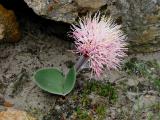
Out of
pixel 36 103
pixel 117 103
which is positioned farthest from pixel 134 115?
pixel 36 103

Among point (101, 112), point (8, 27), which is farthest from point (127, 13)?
point (8, 27)

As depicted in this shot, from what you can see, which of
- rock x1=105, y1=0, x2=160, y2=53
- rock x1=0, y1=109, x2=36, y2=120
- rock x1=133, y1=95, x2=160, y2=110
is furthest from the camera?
rock x1=105, y1=0, x2=160, y2=53

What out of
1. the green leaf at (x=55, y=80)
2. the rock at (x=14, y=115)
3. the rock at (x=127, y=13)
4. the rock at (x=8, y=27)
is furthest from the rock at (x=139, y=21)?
the rock at (x=14, y=115)

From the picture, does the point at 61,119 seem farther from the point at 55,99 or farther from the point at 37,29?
the point at 37,29

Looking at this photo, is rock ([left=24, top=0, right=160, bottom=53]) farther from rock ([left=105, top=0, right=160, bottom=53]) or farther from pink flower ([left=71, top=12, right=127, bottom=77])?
pink flower ([left=71, top=12, right=127, bottom=77])

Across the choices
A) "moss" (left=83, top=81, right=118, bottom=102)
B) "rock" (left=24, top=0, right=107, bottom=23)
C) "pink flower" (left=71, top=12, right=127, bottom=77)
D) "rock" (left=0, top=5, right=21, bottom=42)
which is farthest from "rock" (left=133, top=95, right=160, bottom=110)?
"rock" (left=0, top=5, right=21, bottom=42)

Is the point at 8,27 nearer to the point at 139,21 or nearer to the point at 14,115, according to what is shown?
the point at 14,115

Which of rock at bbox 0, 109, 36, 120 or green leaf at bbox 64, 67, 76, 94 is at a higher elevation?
green leaf at bbox 64, 67, 76, 94
